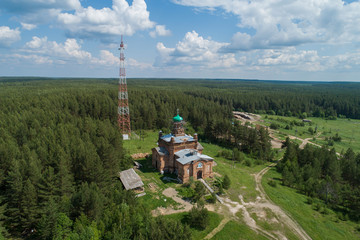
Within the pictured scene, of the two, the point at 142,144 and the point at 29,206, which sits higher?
the point at 29,206

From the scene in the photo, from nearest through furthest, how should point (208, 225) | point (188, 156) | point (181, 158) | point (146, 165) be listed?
1. point (208, 225)
2. point (181, 158)
3. point (188, 156)
4. point (146, 165)

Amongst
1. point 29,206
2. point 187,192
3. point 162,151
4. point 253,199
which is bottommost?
point 253,199

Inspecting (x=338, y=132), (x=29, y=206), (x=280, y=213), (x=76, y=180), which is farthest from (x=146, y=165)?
(x=338, y=132)

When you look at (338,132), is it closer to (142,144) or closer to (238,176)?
(238,176)

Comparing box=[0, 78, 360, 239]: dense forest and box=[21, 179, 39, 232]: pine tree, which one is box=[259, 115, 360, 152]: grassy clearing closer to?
box=[0, 78, 360, 239]: dense forest

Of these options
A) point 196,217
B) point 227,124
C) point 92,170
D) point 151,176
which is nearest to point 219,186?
point 196,217

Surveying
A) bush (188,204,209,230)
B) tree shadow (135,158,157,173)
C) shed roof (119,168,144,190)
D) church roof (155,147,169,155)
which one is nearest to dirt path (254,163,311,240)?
bush (188,204,209,230)

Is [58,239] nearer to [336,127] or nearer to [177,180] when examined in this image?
[177,180]
